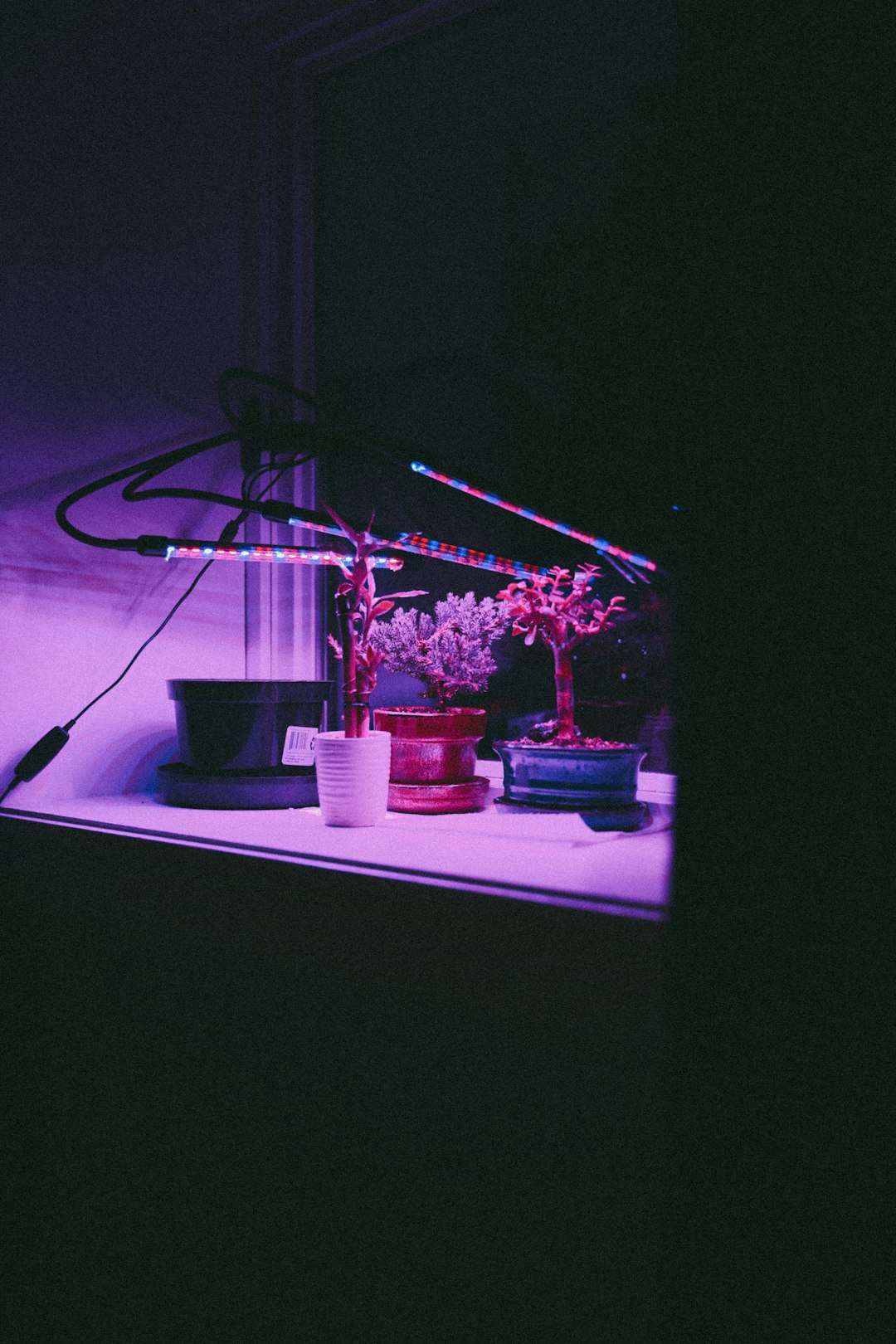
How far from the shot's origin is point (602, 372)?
1.25 m

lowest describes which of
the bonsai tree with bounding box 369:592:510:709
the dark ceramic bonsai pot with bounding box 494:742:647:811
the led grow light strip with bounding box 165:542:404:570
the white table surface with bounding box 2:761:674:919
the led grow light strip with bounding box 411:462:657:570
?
the white table surface with bounding box 2:761:674:919

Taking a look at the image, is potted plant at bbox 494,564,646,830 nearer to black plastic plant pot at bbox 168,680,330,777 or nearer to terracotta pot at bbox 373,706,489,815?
terracotta pot at bbox 373,706,489,815

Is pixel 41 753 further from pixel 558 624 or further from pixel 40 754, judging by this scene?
pixel 558 624

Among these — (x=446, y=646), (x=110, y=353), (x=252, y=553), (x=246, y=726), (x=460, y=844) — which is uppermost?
(x=110, y=353)

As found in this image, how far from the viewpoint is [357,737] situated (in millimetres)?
1043

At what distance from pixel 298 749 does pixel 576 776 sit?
38cm

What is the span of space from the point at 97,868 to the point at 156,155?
106cm

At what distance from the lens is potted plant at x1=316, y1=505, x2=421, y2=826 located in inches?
39.6

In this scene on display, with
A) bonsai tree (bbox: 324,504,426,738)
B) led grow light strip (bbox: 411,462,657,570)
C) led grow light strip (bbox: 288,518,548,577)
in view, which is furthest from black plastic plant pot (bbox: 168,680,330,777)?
led grow light strip (bbox: 411,462,657,570)

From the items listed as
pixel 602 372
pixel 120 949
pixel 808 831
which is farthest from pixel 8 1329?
pixel 602 372

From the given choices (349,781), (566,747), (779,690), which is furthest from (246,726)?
(779,690)

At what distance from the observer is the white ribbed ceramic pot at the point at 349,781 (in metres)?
1.00

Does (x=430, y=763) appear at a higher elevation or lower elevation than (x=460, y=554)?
lower

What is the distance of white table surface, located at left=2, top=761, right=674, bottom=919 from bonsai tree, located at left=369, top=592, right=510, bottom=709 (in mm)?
185
